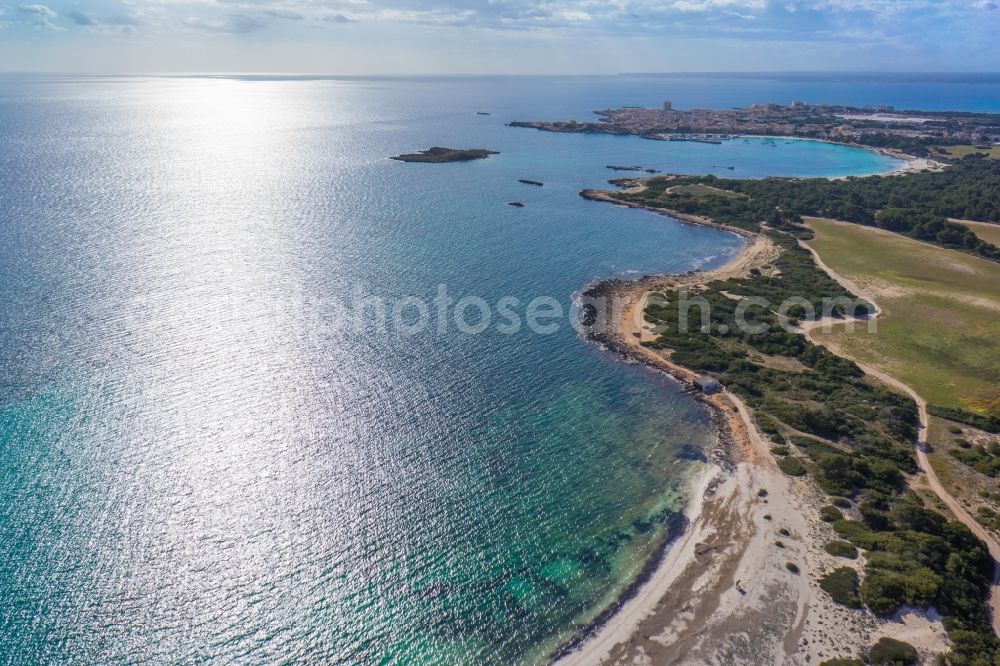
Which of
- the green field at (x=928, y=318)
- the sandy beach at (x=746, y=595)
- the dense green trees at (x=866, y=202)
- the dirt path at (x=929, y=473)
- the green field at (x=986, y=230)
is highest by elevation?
the dense green trees at (x=866, y=202)

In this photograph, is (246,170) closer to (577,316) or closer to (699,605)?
(577,316)

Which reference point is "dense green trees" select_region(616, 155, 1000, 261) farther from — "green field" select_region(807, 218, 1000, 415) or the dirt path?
the dirt path

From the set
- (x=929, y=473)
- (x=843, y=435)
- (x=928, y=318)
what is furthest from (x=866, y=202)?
(x=929, y=473)

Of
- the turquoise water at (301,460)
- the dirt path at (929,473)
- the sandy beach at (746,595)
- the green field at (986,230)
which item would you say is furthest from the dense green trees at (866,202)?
the sandy beach at (746,595)

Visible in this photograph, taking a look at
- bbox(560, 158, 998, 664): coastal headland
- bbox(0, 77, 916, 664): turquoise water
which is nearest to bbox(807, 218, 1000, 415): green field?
bbox(560, 158, 998, 664): coastal headland

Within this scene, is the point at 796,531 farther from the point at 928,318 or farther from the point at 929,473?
the point at 928,318

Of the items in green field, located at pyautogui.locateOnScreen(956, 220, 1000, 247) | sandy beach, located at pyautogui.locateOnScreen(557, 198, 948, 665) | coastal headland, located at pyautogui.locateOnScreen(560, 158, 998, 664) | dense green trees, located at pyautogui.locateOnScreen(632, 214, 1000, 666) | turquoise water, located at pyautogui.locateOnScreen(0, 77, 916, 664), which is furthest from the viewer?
green field, located at pyautogui.locateOnScreen(956, 220, 1000, 247)

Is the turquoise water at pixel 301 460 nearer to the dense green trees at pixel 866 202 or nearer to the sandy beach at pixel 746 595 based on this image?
the sandy beach at pixel 746 595
